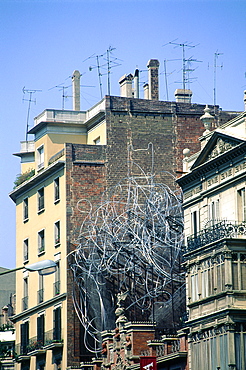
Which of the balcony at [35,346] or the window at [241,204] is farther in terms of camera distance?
the balcony at [35,346]

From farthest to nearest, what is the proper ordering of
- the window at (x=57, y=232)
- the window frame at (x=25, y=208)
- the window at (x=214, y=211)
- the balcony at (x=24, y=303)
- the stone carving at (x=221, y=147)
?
the window frame at (x=25, y=208)
the balcony at (x=24, y=303)
the window at (x=57, y=232)
the window at (x=214, y=211)
the stone carving at (x=221, y=147)

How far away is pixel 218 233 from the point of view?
54.4m

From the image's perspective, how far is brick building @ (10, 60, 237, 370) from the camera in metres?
75.7

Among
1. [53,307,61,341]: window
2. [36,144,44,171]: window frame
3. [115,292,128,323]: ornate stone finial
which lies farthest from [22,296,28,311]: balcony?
[115,292,128,323]: ornate stone finial

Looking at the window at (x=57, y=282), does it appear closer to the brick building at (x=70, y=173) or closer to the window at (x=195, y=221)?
the brick building at (x=70, y=173)

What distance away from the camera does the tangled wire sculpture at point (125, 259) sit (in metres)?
70.6

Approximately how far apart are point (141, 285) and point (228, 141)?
20499mm

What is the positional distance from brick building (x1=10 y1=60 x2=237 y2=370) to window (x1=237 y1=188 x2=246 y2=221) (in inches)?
850

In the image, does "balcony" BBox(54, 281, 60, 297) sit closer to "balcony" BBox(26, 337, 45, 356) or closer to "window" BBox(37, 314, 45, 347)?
"window" BBox(37, 314, 45, 347)

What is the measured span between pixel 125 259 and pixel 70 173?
27.3 ft

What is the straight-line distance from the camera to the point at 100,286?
242 ft

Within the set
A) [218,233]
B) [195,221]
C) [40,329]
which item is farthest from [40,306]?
[218,233]

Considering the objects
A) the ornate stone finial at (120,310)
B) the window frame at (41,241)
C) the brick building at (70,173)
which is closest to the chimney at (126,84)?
the brick building at (70,173)

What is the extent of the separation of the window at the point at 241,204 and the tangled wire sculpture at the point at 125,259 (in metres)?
14.0
